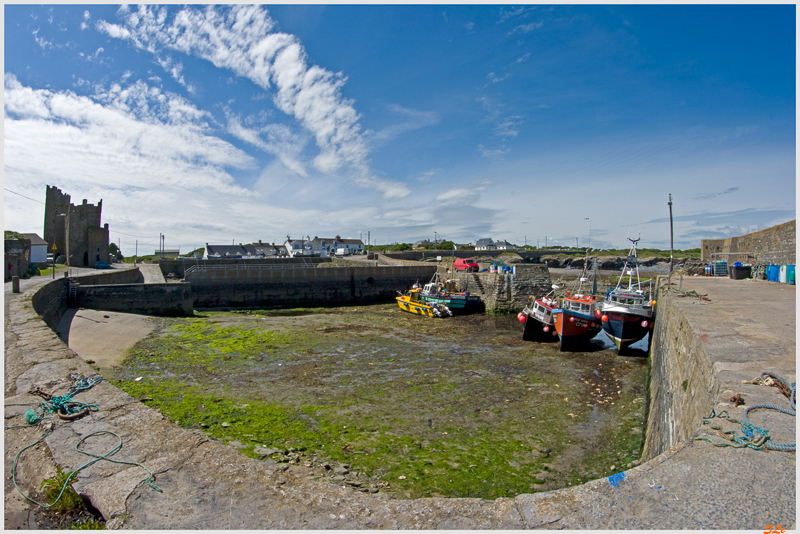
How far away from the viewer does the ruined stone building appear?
3766cm

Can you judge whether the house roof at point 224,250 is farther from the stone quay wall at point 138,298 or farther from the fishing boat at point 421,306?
the fishing boat at point 421,306

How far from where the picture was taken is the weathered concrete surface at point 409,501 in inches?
101

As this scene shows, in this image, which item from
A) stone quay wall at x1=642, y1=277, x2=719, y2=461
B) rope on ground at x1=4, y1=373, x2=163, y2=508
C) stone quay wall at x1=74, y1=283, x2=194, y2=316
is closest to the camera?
rope on ground at x1=4, y1=373, x2=163, y2=508

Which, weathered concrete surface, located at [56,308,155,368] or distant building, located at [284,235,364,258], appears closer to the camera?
weathered concrete surface, located at [56,308,155,368]

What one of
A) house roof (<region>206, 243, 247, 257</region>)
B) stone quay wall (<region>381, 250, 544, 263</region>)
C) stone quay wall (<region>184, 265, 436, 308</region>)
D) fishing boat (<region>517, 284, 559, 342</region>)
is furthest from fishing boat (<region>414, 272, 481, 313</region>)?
house roof (<region>206, 243, 247, 257</region>)

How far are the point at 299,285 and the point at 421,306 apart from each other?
39.0 ft

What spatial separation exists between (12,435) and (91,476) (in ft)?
6.17

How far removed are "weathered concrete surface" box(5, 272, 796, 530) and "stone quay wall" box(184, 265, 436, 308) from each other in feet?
87.4

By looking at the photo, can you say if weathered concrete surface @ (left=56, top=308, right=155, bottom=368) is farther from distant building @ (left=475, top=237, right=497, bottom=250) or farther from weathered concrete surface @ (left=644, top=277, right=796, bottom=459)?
distant building @ (left=475, top=237, right=497, bottom=250)

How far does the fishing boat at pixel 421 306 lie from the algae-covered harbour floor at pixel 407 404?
19.3 ft

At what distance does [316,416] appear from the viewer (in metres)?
8.18

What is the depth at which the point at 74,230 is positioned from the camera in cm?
3759

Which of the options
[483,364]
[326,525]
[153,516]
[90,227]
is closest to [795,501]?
[326,525]

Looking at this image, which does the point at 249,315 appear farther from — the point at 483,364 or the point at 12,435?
the point at 12,435
